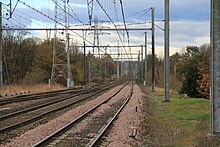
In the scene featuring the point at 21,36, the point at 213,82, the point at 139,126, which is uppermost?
the point at 21,36

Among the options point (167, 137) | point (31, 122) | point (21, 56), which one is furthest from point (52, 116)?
point (21, 56)

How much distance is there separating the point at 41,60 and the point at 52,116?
47.0 metres

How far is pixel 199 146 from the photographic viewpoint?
10789 mm

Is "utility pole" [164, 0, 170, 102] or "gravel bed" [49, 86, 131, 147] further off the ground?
"utility pole" [164, 0, 170, 102]

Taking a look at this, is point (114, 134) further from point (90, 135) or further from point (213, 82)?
point (213, 82)

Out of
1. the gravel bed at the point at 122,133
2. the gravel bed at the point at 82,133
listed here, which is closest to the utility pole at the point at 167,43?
the gravel bed at the point at 122,133

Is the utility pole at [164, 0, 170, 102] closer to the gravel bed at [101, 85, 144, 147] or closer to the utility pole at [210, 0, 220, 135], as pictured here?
the gravel bed at [101, 85, 144, 147]

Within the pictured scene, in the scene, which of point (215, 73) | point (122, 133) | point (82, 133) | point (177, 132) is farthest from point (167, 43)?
point (215, 73)

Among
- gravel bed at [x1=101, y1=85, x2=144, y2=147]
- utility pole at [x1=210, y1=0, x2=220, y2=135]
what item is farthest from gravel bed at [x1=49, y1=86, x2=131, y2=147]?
utility pole at [x1=210, y1=0, x2=220, y2=135]

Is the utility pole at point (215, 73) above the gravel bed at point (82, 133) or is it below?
above

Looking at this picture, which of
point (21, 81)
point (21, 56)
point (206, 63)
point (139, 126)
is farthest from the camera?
point (21, 56)

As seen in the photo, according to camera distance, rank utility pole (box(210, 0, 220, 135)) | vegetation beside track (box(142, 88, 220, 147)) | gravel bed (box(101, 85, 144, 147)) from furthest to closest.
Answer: utility pole (box(210, 0, 220, 135)) < gravel bed (box(101, 85, 144, 147)) < vegetation beside track (box(142, 88, 220, 147))

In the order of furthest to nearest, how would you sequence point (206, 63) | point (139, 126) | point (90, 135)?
point (206, 63)
point (139, 126)
point (90, 135)

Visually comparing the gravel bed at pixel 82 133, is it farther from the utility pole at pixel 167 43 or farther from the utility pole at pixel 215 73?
the utility pole at pixel 167 43
